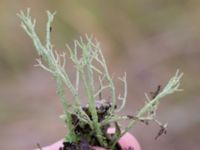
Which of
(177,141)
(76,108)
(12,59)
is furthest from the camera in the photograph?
(12,59)

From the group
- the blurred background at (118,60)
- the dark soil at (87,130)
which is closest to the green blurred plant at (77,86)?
the dark soil at (87,130)

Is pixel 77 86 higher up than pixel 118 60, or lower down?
lower down

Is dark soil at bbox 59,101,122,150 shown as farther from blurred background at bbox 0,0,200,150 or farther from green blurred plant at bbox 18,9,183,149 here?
blurred background at bbox 0,0,200,150

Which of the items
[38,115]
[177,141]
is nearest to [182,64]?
[177,141]

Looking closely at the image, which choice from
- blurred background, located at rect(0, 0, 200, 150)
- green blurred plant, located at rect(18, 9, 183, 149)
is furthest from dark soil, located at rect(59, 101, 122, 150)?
blurred background, located at rect(0, 0, 200, 150)

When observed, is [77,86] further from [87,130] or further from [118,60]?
[118,60]

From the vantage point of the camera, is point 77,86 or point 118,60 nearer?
point 77,86

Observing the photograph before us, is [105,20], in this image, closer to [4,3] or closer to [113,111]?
[4,3]

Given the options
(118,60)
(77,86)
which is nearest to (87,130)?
(77,86)
